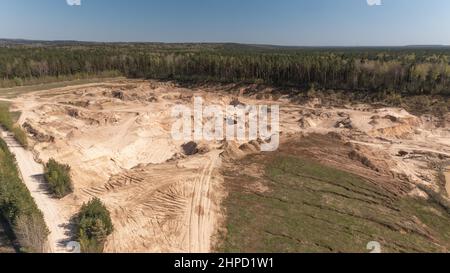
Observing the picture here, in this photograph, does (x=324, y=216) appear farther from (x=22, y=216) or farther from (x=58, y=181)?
(x=58, y=181)

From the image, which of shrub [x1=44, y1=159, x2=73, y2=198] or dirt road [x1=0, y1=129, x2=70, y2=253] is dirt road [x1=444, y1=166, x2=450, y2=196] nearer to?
dirt road [x1=0, y1=129, x2=70, y2=253]

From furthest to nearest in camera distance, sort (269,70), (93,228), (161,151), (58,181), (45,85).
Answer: (45,85), (269,70), (161,151), (58,181), (93,228)

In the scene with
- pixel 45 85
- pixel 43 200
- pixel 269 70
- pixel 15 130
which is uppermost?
pixel 269 70

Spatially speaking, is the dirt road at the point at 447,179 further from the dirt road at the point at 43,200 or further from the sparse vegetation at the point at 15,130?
the sparse vegetation at the point at 15,130

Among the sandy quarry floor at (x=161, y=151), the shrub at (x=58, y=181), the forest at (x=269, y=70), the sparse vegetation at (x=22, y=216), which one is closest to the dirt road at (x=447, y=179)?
the sandy quarry floor at (x=161, y=151)

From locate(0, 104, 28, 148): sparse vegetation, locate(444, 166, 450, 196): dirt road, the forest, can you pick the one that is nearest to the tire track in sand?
locate(0, 104, 28, 148): sparse vegetation

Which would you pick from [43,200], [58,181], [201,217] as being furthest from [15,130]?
[201,217]

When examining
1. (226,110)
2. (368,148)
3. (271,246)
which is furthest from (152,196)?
(226,110)
